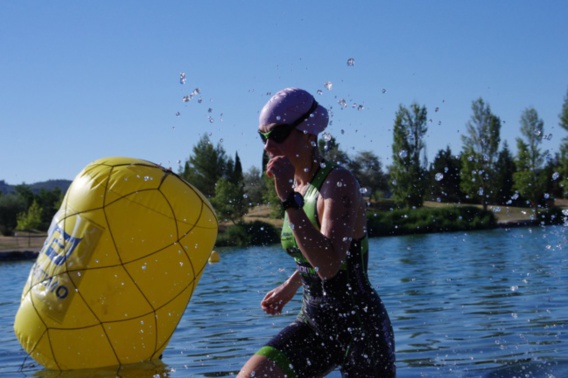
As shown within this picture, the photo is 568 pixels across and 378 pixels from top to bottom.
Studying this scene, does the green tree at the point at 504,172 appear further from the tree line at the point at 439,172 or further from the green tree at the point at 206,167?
the green tree at the point at 206,167

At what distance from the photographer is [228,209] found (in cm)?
4984

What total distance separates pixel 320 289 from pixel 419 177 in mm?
44419

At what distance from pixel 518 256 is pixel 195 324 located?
42.5ft

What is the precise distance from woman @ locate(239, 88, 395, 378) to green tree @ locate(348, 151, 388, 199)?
59034 mm

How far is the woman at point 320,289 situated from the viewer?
140 inches

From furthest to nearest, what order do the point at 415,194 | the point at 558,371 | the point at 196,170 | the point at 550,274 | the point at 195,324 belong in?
the point at 196,170 → the point at 415,194 → the point at 550,274 → the point at 195,324 → the point at 558,371

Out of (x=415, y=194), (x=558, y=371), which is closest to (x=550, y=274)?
(x=558, y=371)

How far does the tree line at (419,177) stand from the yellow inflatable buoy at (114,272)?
2975cm

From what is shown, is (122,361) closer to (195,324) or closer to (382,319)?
(382,319)

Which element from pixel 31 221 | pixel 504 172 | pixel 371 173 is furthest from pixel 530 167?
pixel 31 221

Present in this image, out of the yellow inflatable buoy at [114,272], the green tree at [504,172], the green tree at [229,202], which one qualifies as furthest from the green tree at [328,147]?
the green tree at [504,172]

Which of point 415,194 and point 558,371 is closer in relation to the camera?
point 558,371

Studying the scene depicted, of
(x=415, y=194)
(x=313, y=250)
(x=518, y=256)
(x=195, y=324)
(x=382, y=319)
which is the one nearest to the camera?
(x=313, y=250)

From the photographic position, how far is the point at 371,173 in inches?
2781
